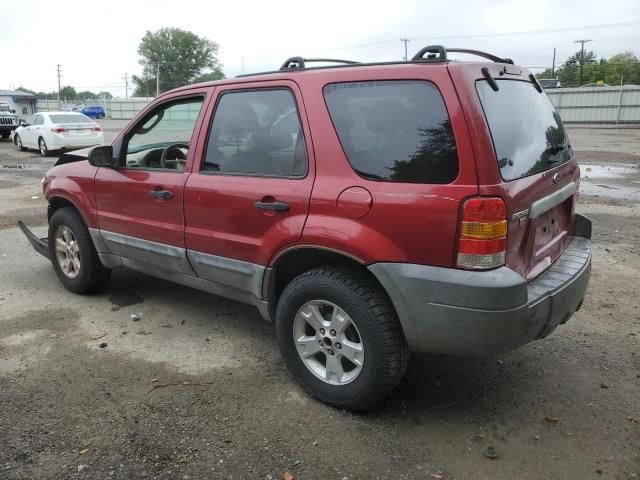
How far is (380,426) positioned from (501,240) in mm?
1208

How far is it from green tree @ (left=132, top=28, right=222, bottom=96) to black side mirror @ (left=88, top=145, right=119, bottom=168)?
99.3 metres

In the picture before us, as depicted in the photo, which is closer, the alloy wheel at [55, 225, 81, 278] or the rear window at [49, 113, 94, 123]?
the alloy wheel at [55, 225, 81, 278]

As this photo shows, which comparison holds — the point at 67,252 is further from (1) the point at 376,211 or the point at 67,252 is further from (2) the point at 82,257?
(1) the point at 376,211

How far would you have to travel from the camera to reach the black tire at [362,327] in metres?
2.86

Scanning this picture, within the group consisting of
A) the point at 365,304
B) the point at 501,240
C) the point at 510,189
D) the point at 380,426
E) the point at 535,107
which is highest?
the point at 535,107

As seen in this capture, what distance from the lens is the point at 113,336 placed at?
4160 millimetres

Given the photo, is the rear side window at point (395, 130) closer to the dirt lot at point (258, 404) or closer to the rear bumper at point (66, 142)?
the dirt lot at point (258, 404)

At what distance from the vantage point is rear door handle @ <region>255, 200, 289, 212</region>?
10.4ft

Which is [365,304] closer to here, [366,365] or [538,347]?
[366,365]

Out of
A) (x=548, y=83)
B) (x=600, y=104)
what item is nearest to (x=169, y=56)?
(x=600, y=104)

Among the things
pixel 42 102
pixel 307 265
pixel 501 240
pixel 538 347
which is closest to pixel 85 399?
pixel 307 265

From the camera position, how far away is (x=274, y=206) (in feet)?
A: 10.6

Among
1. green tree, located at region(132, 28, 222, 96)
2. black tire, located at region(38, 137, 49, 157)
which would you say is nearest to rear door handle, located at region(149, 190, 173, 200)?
black tire, located at region(38, 137, 49, 157)

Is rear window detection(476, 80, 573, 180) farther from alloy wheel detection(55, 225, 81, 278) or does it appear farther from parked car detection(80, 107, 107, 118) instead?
parked car detection(80, 107, 107, 118)
